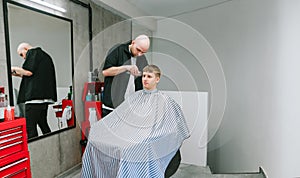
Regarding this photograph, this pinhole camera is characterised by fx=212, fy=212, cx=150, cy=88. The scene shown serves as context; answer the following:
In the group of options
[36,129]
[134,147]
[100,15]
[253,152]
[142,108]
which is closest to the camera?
[134,147]

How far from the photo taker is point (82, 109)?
2.59 meters

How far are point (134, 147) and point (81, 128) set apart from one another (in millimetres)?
1403

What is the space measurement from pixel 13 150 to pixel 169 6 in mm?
2556

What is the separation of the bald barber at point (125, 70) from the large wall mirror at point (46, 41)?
1.74ft

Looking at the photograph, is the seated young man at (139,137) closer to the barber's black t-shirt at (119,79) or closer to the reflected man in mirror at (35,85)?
the barber's black t-shirt at (119,79)

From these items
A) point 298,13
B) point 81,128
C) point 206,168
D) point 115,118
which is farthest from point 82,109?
point 298,13

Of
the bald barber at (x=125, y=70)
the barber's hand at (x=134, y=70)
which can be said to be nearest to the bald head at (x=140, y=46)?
the bald barber at (x=125, y=70)

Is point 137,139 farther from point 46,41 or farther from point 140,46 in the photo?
point 46,41

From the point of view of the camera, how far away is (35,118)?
2.02m

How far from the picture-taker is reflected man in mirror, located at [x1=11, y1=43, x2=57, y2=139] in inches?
73.9

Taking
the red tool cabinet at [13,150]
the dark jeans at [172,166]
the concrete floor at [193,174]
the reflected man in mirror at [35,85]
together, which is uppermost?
the reflected man in mirror at [35,85]

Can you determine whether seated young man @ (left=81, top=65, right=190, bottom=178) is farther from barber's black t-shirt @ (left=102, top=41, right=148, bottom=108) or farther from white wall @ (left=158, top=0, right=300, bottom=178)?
white wall @ (left=158, top=0, right=300, bottom=178)

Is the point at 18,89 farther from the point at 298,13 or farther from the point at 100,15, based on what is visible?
the point at 298,13

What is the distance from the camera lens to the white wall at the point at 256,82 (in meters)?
1.79
